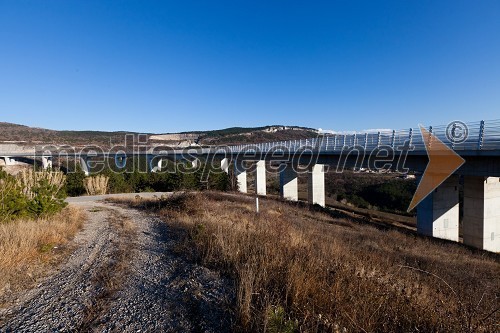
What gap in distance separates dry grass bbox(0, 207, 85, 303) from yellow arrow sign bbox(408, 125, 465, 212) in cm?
2023

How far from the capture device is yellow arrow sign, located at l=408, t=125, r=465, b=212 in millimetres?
17505

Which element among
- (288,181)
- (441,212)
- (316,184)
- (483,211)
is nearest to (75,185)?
(288,181)

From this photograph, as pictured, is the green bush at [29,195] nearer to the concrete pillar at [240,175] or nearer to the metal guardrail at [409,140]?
the metal guardrail at [409,140]

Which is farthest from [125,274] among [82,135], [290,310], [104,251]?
[82,135]

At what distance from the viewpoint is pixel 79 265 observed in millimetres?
6105

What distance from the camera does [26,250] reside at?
20.4 ft

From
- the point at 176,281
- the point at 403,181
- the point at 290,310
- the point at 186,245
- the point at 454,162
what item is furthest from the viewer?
the point at 403,181

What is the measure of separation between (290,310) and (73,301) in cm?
333

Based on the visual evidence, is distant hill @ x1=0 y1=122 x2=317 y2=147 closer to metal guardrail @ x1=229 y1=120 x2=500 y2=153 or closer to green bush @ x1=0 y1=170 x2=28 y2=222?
metal guardrail @ x1=229 y1=120 x2=500 y2=153

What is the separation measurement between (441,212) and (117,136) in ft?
407

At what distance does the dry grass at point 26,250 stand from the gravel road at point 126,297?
38 centimetres

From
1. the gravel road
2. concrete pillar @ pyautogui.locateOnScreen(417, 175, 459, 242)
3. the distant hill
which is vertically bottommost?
concrete pillar @ pyautogui.locateOnScreen(417, 175, 459, 242)

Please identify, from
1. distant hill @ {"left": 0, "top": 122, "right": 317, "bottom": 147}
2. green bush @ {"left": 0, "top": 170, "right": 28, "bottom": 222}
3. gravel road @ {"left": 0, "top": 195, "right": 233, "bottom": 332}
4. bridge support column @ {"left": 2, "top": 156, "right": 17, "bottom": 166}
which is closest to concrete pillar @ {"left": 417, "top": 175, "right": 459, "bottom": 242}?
gravel road @ {"left": 0, "top": 195, "right": 233, "bottom": 332}

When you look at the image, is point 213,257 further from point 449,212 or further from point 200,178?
point 200,178
